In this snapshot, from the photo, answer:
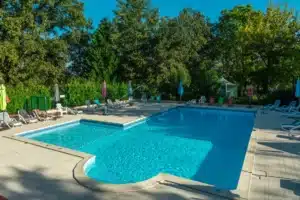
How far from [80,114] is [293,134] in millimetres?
10646

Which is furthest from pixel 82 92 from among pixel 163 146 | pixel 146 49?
pixel 163 146

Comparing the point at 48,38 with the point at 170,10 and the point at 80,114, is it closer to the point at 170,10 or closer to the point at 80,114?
the point at 80,114

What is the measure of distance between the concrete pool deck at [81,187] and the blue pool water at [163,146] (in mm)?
772

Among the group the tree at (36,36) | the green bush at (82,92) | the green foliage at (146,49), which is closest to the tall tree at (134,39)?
the green foliage at (146,49)

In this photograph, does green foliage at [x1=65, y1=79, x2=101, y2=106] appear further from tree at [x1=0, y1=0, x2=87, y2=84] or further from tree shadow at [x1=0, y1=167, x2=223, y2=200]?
tree shadow at [x1=0, y1=167, x2=223, y2=200]

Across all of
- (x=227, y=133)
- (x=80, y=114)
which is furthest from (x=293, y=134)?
(x=80, y=114)

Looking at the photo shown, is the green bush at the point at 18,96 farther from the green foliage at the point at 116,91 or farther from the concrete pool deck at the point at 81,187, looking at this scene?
the green foliage at the point at 116,91

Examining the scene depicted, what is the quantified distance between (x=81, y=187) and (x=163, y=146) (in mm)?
4432

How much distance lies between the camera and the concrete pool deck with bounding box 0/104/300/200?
420cm

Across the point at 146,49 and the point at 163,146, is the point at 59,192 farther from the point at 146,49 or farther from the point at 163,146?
the point at 146,49

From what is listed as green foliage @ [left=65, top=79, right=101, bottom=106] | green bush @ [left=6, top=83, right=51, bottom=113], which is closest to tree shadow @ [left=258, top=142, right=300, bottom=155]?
green bush @ [left=6, top=83, right=51, bottom=113]

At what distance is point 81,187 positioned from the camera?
4523 mm

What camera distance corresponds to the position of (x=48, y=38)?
2091 cm

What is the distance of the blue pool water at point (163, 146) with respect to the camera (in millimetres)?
6285
